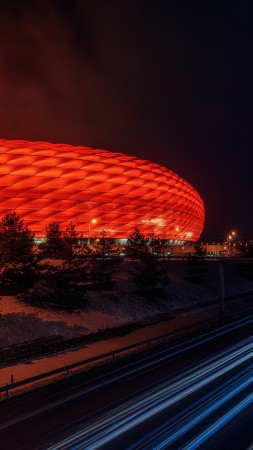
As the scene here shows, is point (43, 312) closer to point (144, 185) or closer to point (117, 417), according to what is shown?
point (117, 417)

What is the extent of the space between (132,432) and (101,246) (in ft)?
117

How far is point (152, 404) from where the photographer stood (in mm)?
13711

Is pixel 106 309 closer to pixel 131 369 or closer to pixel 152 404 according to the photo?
pixel 131 369

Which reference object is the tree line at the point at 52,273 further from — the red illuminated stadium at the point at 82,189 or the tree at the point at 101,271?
the red illuminated stadium at the point at 82,189

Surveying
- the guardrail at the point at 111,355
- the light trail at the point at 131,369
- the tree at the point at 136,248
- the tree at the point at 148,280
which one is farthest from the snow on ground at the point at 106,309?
the light trail at the point at 131,369

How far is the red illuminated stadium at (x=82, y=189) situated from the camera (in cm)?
6894

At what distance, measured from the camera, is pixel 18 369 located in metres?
20.2

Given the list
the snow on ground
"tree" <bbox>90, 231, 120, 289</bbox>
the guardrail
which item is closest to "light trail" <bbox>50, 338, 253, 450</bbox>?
the guardrail

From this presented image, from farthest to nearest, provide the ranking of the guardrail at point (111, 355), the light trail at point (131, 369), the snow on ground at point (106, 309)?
the snow on ground at point (106, 309) < the guardrail at point (111, 355) < the light trail at point (131, 369)

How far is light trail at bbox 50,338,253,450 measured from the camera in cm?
1125

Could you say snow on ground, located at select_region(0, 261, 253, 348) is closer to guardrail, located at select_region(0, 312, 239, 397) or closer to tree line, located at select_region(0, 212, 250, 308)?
tree line, located at select_region(0, 212, 250, 308)

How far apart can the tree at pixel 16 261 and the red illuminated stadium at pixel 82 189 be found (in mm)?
31463

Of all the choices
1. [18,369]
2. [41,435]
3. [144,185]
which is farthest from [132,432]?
[144,185]

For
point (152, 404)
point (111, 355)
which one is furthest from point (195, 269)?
point (152, 404)
